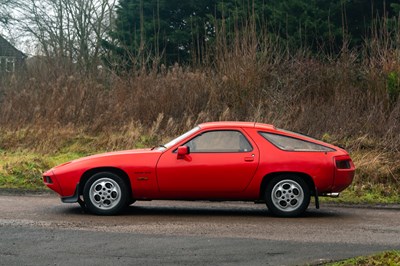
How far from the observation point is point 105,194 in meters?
10.9

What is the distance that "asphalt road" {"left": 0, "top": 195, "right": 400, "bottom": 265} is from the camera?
7.89 m

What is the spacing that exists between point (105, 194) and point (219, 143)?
1892 mm

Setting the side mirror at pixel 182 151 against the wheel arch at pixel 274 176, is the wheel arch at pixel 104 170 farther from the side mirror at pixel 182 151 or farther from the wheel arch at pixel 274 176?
the wheel arch at pixel 274 176

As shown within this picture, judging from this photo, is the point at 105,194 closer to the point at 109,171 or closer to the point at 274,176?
the point at 109,171

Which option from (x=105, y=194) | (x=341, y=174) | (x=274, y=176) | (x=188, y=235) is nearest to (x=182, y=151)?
(x=105, y=194)

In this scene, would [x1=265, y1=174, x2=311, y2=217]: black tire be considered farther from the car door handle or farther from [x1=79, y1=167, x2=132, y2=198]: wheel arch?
[x1=79, y1=167, x2=132, y2=198]: wheel arch

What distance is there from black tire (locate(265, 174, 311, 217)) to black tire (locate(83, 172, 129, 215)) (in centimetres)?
218

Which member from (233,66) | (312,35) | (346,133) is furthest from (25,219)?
(312,35)

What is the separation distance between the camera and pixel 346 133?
701 inches

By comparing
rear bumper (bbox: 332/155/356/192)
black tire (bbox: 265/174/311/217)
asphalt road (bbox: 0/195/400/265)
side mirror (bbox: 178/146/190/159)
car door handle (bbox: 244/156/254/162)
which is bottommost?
asphalt road (bbox: 0/195/400/265)

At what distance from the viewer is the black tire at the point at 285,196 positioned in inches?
428

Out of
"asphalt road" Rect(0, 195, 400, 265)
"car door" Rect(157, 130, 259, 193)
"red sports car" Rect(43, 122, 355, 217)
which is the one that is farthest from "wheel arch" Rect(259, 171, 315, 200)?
"asphalt road" Rect(0, 195, 400, 265)

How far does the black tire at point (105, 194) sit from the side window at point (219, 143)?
4.00ft

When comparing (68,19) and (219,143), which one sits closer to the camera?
(219,143)
